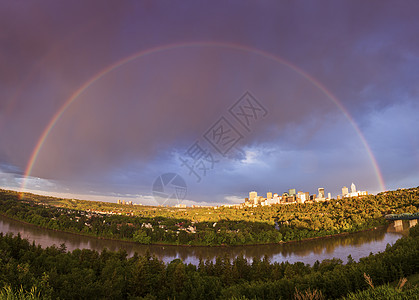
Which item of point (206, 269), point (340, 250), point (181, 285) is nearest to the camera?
point (181, 285)

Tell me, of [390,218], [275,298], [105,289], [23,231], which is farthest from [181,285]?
[390,218]

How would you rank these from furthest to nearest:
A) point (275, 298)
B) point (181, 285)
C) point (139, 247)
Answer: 1. point (139, 247)
2. point (181, 285)
3. point (275, 298)

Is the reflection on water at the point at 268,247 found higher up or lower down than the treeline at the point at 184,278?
lower down

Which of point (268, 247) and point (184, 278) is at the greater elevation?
point (184, 278)

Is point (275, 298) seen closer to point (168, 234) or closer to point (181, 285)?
point (181, 285)

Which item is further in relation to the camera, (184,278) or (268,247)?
(268,247)
